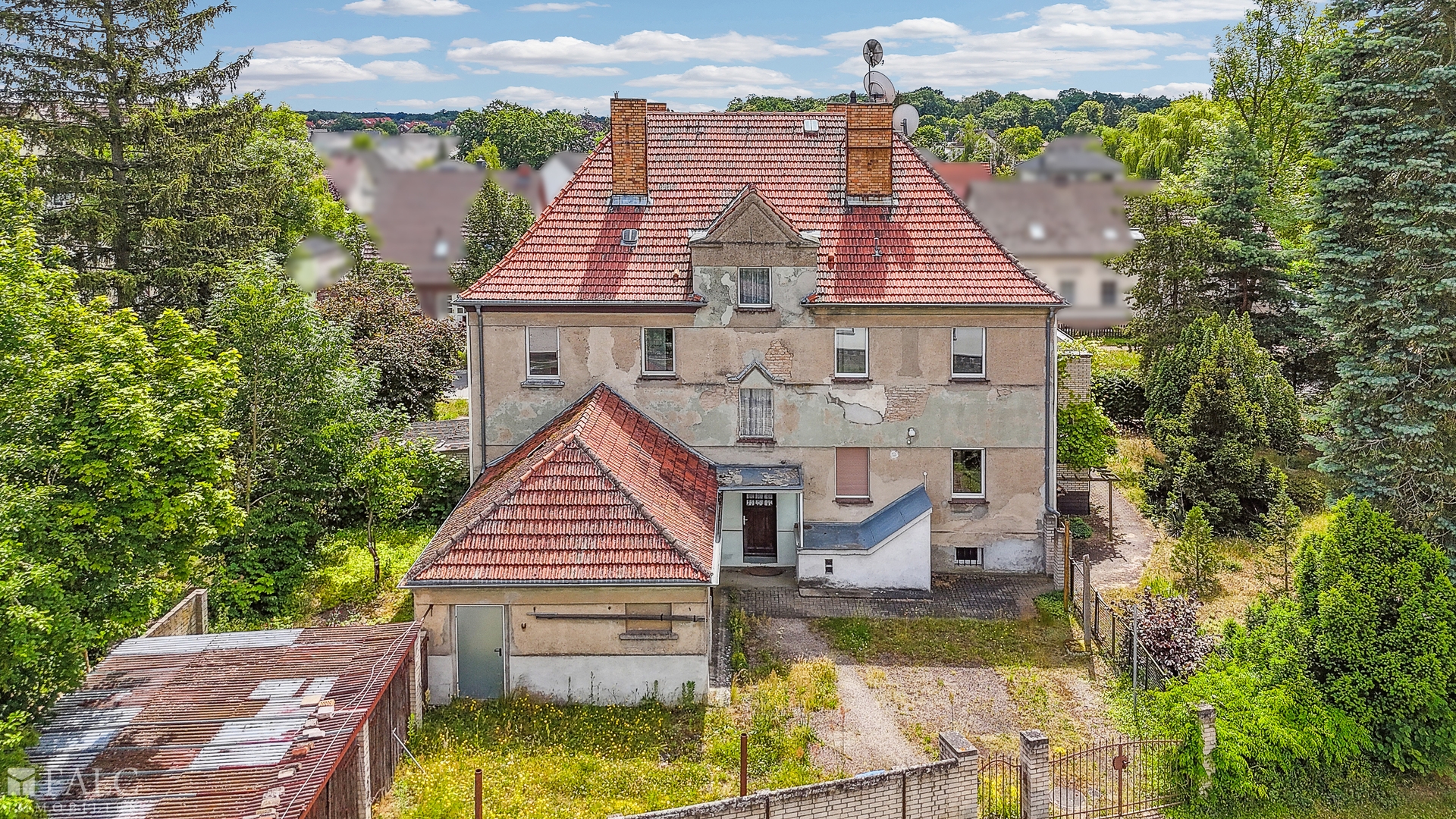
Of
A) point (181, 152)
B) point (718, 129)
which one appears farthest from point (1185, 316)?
point (181, 152)

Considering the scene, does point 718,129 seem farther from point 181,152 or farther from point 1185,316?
point 1185,316

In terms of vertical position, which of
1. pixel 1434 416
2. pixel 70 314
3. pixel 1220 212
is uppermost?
pixel 1220 212

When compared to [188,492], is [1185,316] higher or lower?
higher

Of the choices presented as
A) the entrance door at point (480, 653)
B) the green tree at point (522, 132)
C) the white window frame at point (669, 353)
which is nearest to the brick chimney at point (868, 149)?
the white window frame at point (669, 353)

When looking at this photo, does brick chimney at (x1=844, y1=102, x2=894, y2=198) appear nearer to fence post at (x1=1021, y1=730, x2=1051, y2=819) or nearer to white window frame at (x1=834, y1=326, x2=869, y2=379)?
white window frame at (x1=834, y1=326, x2=869, y2=379)

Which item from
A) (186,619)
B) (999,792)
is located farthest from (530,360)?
(999,792)

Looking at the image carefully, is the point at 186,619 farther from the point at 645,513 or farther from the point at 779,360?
the point at 779,360
